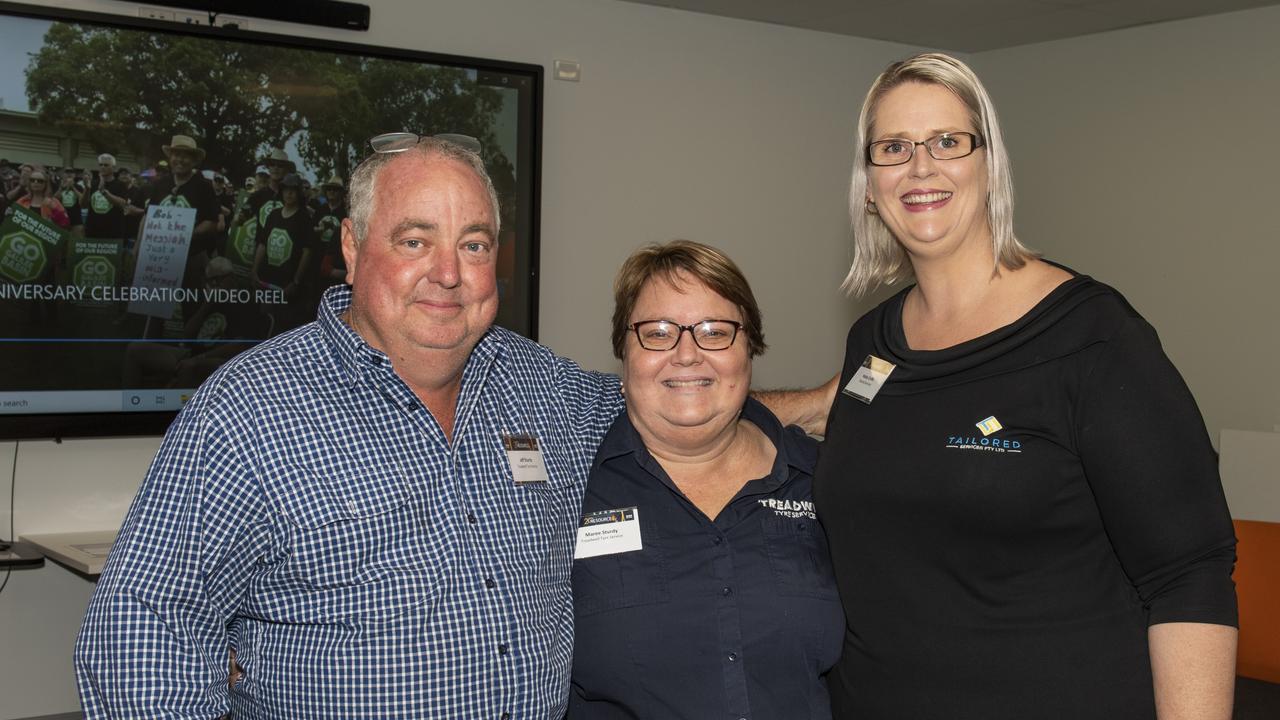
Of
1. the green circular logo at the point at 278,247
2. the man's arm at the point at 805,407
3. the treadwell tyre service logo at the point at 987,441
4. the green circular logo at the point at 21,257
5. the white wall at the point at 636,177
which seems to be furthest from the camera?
the green circular logo at the point at 278,247

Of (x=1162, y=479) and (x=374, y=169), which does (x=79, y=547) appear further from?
(x=1162, y=479)

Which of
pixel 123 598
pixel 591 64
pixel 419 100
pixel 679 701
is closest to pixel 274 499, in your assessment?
pixel 123 598

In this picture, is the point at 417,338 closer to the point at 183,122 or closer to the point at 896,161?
the point at 896,161

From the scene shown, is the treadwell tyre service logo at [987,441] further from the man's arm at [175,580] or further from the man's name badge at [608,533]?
the man's arm at [175,580]

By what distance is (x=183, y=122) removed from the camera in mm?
4395

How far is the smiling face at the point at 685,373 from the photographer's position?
2.22 m

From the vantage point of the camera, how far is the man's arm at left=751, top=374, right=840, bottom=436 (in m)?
2.56

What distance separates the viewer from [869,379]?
2.12 metres

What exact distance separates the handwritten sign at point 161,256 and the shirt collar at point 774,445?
2724 millimetres

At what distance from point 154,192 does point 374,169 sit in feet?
8.99

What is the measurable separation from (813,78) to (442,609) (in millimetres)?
5097

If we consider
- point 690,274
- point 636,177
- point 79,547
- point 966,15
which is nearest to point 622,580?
point 690,274

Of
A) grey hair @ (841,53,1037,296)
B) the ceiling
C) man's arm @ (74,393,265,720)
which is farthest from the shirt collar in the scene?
the ceiling

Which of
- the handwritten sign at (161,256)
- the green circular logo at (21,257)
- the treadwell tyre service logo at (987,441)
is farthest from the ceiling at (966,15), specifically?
the treadwell tyre service logo at (987,441)
